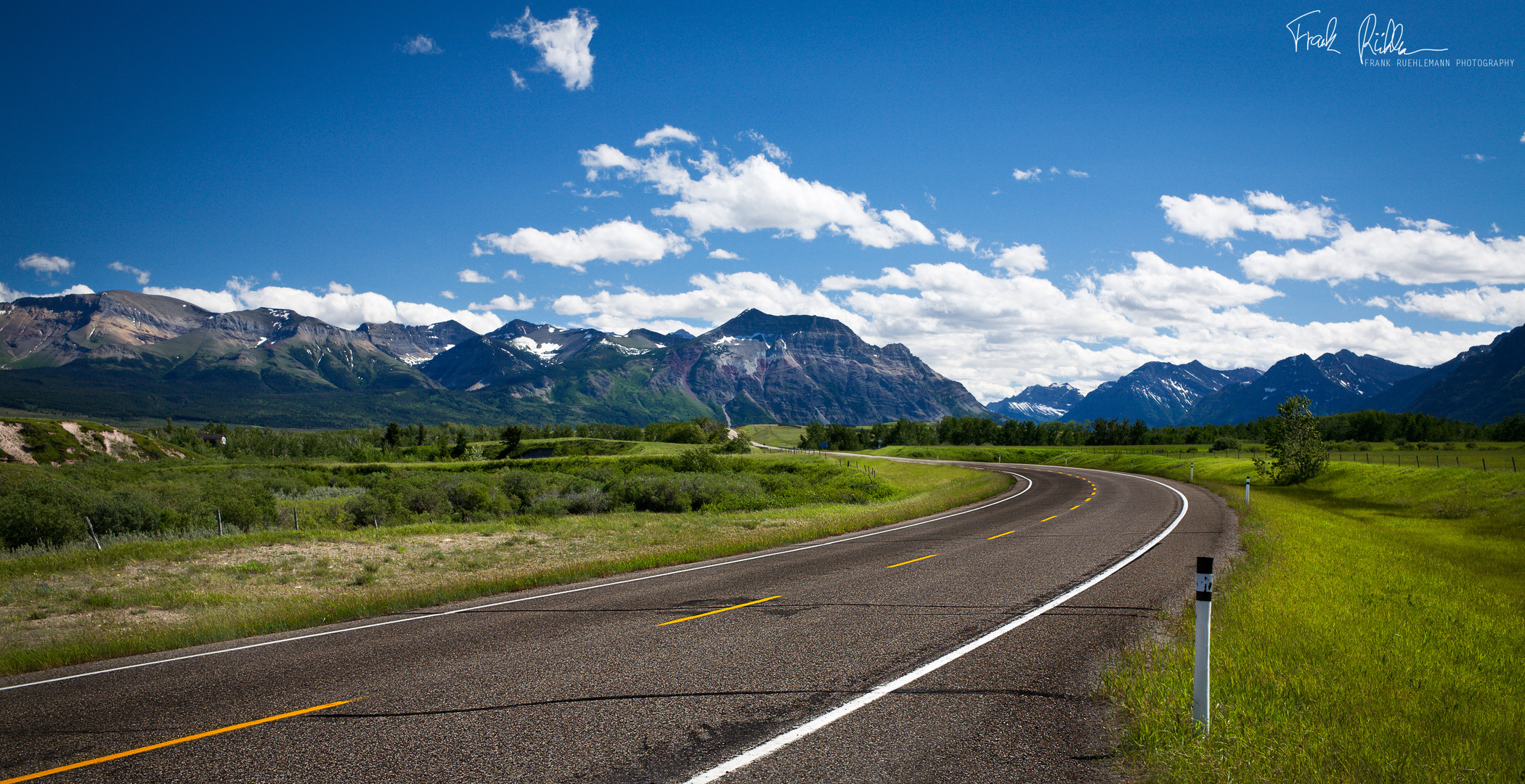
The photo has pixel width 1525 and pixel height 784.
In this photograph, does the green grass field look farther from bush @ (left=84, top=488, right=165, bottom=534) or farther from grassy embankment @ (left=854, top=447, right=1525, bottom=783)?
bush @ (left=84, top=488, right=165, bottom=534)

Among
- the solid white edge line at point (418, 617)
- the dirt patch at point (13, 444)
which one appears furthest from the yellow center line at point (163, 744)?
the dirt patch at point (13, 444)

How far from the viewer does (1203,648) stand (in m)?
5.00

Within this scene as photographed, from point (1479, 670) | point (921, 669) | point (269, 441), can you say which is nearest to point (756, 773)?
point (921, 669)

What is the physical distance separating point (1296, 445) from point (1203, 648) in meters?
47.4

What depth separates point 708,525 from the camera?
76.1 feet

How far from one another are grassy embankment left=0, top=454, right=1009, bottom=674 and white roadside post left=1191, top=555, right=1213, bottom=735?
433 inches

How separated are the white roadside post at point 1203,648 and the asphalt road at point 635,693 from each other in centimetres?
76

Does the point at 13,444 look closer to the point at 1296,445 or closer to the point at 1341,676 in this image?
the point at 1341,676

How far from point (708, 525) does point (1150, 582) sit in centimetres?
1450

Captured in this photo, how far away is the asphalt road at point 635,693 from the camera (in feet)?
16.5

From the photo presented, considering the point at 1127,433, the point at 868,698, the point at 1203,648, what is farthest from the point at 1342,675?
the point at 1127,433

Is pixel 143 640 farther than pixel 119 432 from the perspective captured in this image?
No

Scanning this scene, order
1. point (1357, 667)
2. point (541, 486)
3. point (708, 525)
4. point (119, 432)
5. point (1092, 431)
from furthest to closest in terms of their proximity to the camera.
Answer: point (1092, 431), point (119, 432), point (541, 486), point (708, 525), point (1357, 667)

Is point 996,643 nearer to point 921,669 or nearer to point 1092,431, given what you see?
point 921,669
